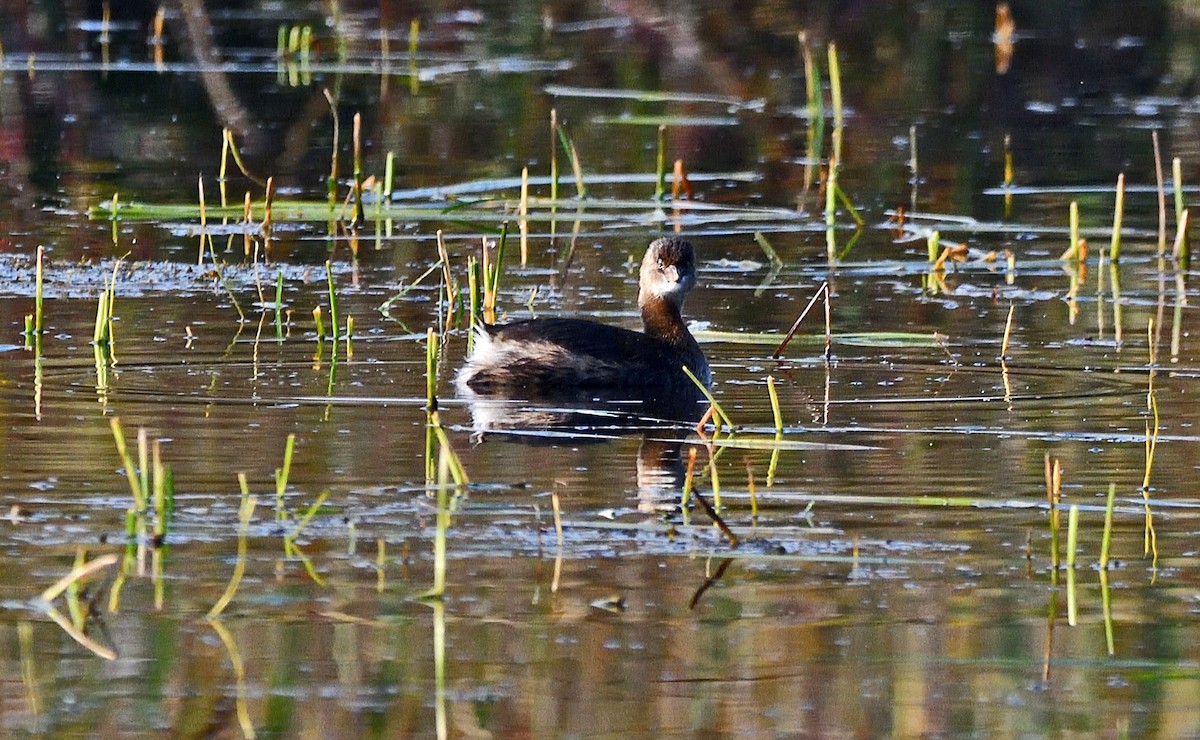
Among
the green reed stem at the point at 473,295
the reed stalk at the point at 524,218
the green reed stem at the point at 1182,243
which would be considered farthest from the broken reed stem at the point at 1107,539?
the reed stalk at the point at 524,218

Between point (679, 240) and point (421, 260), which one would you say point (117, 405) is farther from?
point (421, 260)

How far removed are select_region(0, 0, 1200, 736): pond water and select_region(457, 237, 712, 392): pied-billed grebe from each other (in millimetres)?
233

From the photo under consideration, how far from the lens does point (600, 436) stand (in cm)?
780

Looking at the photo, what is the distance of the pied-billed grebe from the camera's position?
864 centimetres

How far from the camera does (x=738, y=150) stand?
1573 cm

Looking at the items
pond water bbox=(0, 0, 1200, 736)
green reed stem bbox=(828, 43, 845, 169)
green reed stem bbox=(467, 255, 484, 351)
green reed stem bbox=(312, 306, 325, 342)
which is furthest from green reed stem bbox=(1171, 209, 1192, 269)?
green reed stem bbox=(312, 306, 325, 342)

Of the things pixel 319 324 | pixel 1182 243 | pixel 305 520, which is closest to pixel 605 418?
pixel 319 324

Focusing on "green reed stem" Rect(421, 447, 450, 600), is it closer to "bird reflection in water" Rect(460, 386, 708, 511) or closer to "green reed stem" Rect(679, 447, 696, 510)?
"green reed stem" Rect(679, 447, 696, 510)

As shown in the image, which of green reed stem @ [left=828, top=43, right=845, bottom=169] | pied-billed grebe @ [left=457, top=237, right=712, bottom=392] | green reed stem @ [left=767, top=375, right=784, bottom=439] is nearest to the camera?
green reed stem @ [left=767, top=375, right=784, bottom=439]

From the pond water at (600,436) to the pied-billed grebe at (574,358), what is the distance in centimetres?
23

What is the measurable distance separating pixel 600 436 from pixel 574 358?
3.03ft

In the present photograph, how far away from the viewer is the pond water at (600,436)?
197 inches

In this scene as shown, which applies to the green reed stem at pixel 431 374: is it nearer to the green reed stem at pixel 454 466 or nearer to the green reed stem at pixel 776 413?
the green reed stem at pixel 454 466

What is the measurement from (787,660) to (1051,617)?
2.29 ft
